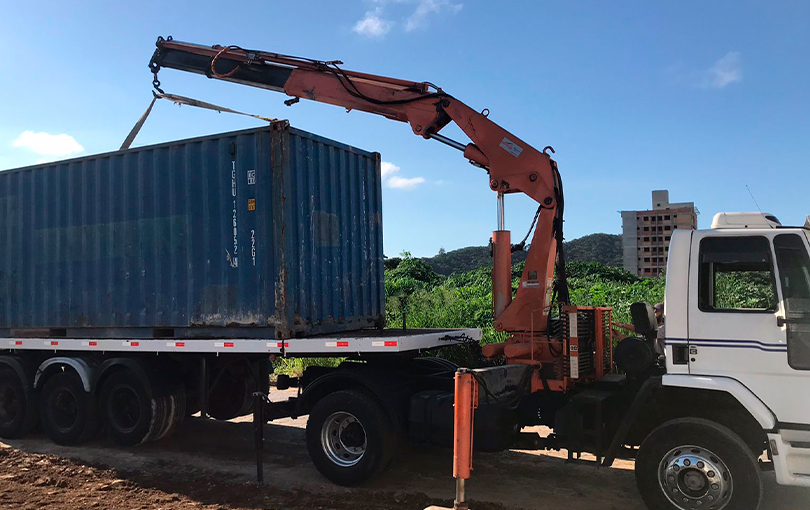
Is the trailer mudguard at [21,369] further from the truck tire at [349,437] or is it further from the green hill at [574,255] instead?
the green hill at [574,255]

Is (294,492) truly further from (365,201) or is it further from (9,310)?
(9,310)

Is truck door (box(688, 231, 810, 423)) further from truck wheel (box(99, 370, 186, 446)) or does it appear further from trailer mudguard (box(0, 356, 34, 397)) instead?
trailer mudguard (box(0, 356, 34, 397))

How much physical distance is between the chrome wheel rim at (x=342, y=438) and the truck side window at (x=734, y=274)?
3414 mm

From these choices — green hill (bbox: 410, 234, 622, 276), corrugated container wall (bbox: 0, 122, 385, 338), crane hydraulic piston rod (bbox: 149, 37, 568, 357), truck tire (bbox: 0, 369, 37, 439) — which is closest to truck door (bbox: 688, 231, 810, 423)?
crane hydraulic piston rod (bbox: 149, 37, 568, 357)

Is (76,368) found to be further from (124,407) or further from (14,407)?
(14,407)

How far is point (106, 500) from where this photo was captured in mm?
6336

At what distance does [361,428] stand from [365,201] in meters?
3.13

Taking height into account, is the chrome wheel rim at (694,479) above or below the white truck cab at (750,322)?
below

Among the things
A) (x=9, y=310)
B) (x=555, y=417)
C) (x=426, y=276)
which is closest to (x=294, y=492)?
(x=555, y=417)

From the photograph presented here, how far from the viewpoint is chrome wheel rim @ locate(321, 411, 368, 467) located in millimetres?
6699

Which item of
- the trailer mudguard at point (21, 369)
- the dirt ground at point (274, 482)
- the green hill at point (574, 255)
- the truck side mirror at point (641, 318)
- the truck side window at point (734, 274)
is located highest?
the green hill at point (574, 255)

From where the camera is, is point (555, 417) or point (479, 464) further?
point (479, 464)

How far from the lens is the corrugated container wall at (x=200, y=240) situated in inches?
288

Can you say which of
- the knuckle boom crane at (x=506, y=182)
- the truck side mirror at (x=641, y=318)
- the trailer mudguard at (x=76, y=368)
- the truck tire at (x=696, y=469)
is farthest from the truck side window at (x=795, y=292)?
the trailer mudguard at (x=76, y=368)
